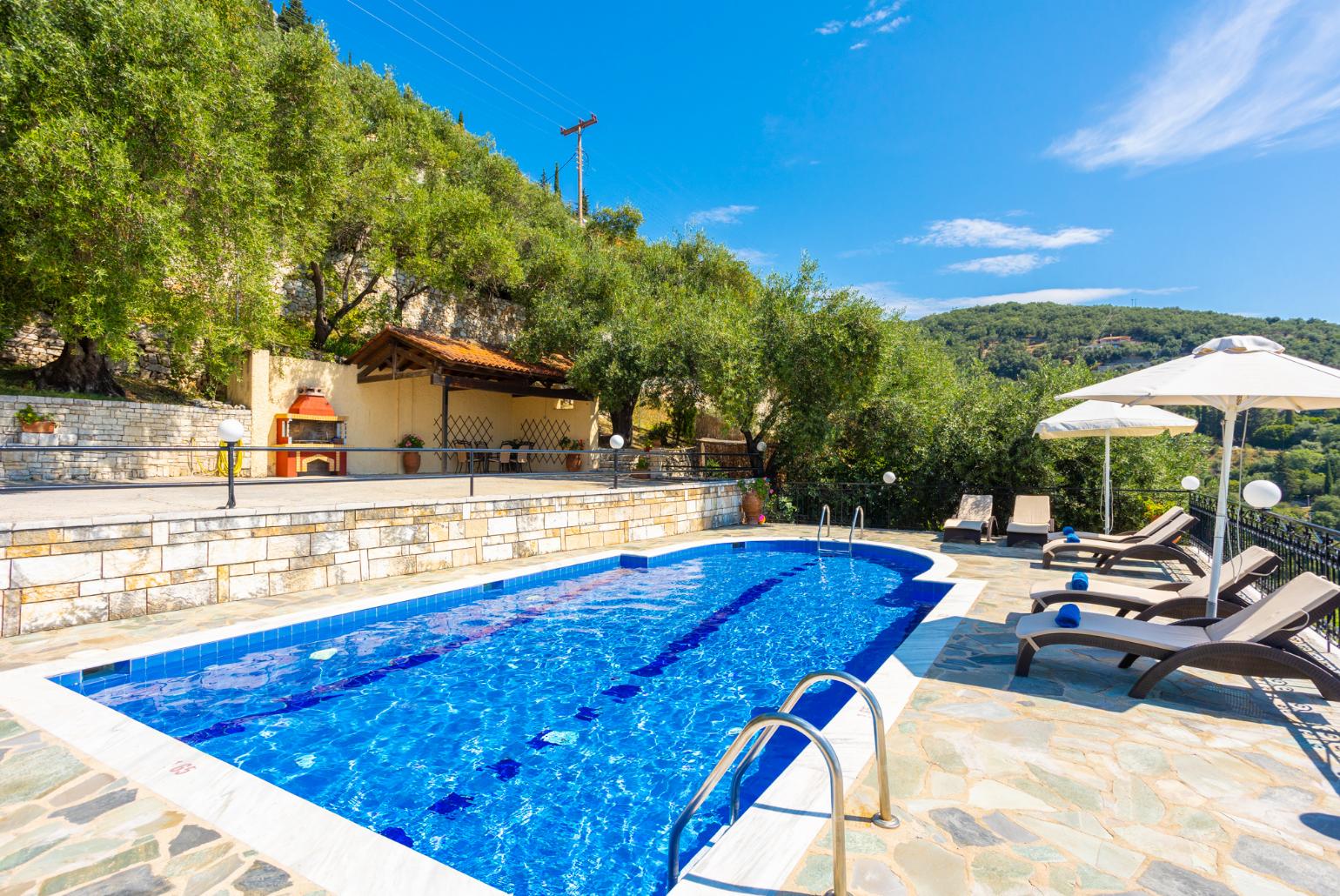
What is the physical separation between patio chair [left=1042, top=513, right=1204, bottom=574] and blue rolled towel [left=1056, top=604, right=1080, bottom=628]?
4.40m

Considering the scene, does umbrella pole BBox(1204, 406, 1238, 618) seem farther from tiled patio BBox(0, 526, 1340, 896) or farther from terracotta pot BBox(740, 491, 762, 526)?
terracotta pot BBox(740, 491, 762, 526)

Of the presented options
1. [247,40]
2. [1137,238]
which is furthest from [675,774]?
[1137,238]

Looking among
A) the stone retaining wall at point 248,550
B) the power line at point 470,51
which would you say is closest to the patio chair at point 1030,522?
the stone retaining wall at point 248,550

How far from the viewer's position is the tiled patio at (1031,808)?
7.54 feet

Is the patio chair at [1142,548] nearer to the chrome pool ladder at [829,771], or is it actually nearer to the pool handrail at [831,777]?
the chrome pool ladder at [829,771]

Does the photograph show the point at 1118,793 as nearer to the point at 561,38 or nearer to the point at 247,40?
the point at 247,40

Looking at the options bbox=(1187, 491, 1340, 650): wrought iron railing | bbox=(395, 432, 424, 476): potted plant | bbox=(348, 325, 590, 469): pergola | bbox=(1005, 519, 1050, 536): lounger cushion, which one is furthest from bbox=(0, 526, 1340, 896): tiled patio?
bbox=(395, 432, 424, 476): potted plant

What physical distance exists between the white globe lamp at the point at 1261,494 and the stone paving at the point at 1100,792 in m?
1.34

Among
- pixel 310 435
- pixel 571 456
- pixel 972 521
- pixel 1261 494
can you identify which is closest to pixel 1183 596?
pixel 1261 494

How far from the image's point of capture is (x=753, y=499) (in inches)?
547

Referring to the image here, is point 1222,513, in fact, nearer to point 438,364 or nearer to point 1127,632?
point 1127,632

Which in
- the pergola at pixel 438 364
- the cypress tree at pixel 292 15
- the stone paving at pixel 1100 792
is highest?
the cypress tree at pixel 292 15

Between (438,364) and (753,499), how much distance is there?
877 cm

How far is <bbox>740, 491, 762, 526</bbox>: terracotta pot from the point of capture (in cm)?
1389
